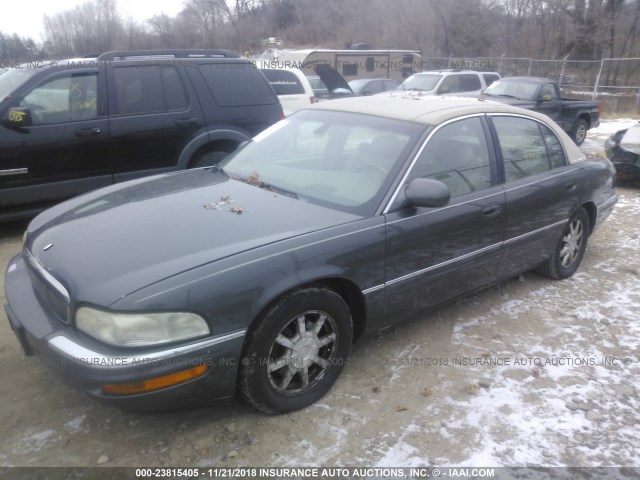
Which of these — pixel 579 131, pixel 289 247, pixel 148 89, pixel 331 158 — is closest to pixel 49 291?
pixel 289 247

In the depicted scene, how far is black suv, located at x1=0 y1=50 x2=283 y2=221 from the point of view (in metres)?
5.27

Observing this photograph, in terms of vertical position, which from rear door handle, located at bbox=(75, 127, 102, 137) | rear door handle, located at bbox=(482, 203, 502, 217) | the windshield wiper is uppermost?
rear door handle, located at bbox=(75, 127, 102, 137)

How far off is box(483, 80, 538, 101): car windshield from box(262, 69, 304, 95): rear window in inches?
207

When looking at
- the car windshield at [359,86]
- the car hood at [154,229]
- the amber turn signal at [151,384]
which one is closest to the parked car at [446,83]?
the car windshield at [359,86]

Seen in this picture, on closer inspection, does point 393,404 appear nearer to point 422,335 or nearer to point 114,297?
point 422,335

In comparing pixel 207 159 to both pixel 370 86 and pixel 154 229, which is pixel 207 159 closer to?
pixel 154 229

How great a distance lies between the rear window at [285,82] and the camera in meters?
9.36

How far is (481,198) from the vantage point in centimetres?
361

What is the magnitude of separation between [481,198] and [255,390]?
202 cm

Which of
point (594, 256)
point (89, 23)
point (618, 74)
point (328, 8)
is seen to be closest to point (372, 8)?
point (328, 8)

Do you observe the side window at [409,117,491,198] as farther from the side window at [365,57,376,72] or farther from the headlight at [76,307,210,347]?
the side window at [365,57,376,72]

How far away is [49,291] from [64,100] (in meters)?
3.63

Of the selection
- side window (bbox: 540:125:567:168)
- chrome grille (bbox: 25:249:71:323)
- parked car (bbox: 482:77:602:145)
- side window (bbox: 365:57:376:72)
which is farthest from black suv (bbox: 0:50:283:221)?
side window (bbox: 365:57:376:72)

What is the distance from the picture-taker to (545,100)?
37.7ft
